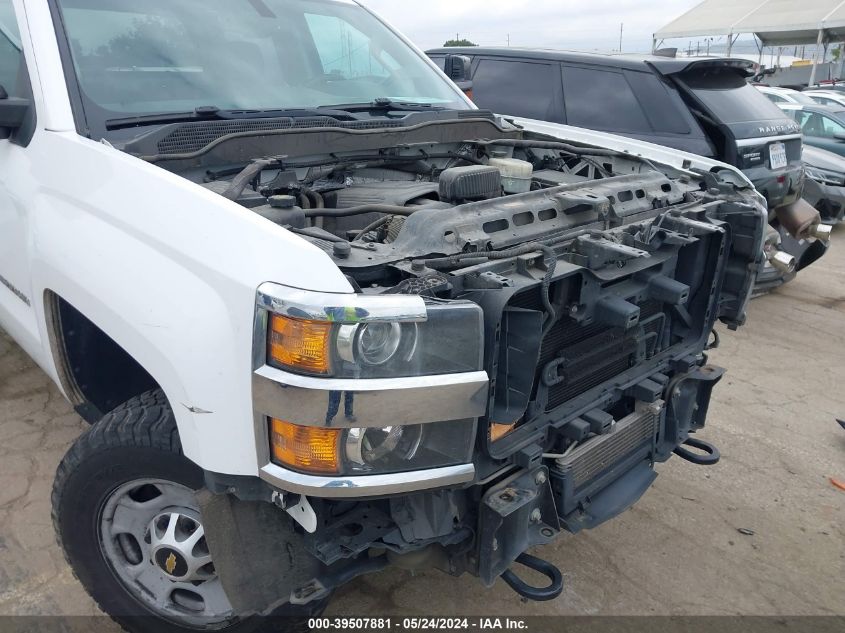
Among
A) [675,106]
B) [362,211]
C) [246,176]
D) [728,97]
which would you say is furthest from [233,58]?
[728,97]

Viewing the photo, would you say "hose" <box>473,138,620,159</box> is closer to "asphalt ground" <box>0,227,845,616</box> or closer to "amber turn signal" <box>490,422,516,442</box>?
"asphalt ground" <box>0,227,845,616</box>

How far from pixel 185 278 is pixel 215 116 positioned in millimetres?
1150

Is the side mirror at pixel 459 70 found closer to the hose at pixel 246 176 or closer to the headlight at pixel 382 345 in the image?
the hose at pixel 246 176

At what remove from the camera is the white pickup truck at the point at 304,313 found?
5.38 feet

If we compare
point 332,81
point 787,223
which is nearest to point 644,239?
point 332,81

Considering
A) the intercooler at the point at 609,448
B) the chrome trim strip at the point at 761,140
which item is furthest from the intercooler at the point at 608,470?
the chrome trim strip at the point at 761,140

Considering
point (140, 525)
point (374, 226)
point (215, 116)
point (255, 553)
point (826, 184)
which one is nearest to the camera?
point (255, 553)

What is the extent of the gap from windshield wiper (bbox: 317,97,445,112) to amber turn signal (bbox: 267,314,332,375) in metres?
1.78

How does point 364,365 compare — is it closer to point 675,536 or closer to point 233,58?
point 233,58

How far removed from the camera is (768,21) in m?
26.6

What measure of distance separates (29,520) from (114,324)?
1.45 meters

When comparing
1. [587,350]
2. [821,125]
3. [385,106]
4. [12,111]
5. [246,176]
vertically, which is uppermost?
[12,111]

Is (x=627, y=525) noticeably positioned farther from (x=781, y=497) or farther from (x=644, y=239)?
(x=644, y=239)

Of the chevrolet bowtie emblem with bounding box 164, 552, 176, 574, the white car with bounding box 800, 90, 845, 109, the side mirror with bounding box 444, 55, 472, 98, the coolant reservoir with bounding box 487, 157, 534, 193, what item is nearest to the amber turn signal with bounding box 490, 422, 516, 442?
the chevrolet bowtie emblem with bounding box 164, 552, 176, 574
